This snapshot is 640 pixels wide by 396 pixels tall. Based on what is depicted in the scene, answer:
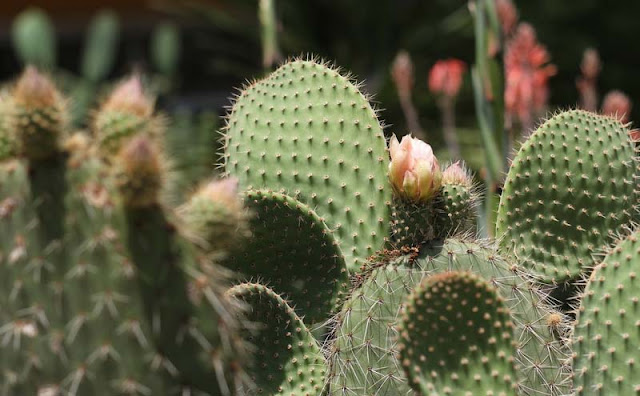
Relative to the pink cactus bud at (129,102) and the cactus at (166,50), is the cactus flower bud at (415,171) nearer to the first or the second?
the pink cactus bud at (129,102)

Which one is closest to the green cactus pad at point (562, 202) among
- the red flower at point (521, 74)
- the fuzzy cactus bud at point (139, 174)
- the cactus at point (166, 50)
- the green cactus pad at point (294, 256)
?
the green cactus pad at point (294, 256)

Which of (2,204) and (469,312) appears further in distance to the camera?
(469,312)

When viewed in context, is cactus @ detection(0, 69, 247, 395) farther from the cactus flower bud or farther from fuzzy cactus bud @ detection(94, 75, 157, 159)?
the cactus flower bud

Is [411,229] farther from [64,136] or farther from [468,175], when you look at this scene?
[64,136]

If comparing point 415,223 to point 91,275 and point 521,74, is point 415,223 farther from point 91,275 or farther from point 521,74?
point 521,74

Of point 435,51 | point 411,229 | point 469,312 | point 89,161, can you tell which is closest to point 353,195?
point 411,229

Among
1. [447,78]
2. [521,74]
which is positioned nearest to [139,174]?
[521,74]

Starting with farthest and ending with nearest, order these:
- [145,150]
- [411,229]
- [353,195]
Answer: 1. [353,195]
2. [411,229]
3. [145,150]
